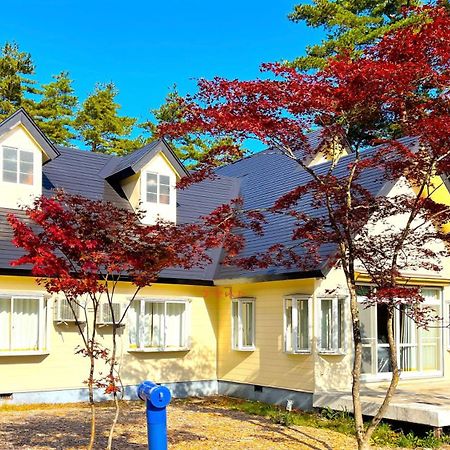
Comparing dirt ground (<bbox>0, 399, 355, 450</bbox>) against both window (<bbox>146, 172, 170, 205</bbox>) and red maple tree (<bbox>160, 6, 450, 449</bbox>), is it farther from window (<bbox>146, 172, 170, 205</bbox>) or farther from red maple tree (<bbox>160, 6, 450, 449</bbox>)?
window (<bbox>146, 172, 170, 205</bbox>)

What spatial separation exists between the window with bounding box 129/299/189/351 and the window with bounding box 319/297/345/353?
3962 millimetres

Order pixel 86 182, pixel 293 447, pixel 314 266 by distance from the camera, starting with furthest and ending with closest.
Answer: pixel 86 182
pixel 314 266
pixel 293 447

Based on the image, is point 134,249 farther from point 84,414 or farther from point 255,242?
point 255,242

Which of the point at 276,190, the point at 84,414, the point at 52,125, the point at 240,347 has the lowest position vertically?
the point at 84,414

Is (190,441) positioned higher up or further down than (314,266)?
further down

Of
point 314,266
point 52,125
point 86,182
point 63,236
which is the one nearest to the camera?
point 63,236

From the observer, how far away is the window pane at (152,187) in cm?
1792

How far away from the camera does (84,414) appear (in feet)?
44.1

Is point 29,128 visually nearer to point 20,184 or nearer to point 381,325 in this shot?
point 20,184

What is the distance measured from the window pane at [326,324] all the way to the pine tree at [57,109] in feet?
86.3

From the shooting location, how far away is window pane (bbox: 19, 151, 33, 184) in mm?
15938

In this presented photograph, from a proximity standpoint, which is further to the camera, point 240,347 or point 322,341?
point 240,347

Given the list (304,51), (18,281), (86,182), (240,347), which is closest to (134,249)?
(18,281)

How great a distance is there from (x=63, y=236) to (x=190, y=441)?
4273 mm
